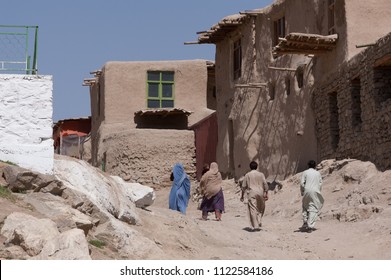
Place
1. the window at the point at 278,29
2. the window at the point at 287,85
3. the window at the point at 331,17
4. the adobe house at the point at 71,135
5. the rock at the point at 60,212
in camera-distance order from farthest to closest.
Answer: the adobe house at the point at 71,135 < the window at the point at 278,29 < the window at the point at 287,85 < the window at the point at 331,17 < the rock at the point at 60,212

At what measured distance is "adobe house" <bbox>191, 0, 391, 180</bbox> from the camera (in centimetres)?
1881

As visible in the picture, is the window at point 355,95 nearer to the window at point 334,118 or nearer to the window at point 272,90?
the window at point 334,118

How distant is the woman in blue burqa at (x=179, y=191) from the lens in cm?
1622

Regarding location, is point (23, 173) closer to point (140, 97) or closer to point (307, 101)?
point (307, 101)

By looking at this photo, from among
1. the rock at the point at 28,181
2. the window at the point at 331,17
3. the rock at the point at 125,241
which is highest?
the window at the point at 331,17

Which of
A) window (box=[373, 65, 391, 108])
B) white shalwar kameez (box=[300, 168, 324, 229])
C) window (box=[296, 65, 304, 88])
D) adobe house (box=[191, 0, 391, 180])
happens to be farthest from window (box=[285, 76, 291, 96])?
white shalwar kameez (box=[300, 168, 324, 229])

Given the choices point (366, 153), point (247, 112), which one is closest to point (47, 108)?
point (366, 153)

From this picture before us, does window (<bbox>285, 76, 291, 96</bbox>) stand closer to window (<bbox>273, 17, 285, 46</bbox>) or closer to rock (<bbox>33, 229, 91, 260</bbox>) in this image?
window (<bbox>273, 17, 285, 46</bbox>)

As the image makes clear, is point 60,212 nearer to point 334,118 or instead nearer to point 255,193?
point 255,193

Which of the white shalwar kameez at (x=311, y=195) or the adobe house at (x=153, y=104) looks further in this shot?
the adobe house at (x=153, y=104)

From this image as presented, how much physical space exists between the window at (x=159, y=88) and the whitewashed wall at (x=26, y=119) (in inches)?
691

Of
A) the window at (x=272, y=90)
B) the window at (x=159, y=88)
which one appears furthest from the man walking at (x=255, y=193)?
the window at (x=159, y=88)

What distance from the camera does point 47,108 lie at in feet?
40.3

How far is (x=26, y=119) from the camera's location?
12.2 meters
